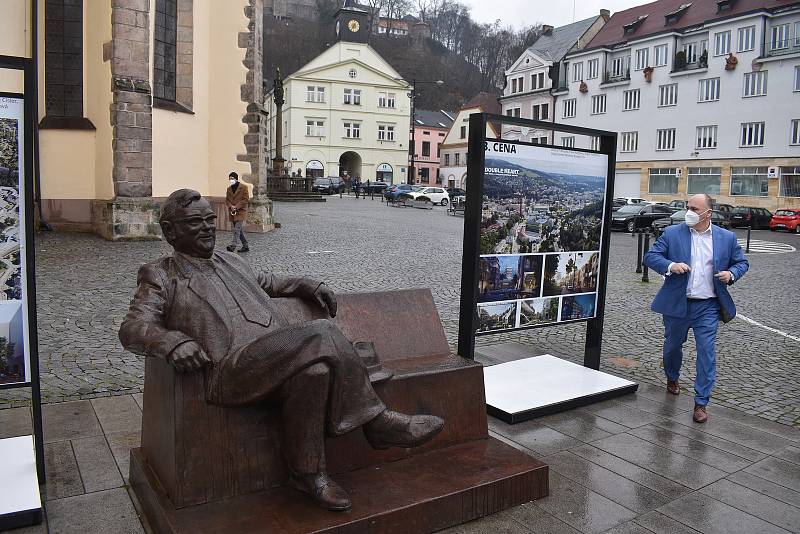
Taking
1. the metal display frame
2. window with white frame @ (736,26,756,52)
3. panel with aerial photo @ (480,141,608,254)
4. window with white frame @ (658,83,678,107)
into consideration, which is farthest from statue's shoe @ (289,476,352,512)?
window with white frame @ (658,83,678,107)

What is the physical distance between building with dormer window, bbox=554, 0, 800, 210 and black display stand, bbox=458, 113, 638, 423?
117 feet

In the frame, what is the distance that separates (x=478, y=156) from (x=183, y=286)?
2.55 m

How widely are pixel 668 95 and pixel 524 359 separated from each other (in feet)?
159

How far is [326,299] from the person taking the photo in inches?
158

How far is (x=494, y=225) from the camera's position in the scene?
18.1ft

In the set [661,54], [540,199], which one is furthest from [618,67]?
[540,199]

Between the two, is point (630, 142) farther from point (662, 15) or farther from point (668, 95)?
point (662, 15)

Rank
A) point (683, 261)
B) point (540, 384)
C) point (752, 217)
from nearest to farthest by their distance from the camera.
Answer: point (683, 261) → point (540, 384) → point (752, 217)

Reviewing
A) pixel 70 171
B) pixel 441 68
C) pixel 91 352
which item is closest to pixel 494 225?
pixel 91 352

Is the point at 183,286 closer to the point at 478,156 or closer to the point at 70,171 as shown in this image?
the point at 478,156

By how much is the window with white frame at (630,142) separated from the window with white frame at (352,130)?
2799 centimetres

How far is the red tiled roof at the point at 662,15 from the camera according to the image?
46.3 m

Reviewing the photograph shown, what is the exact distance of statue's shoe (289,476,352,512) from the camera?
3240mm

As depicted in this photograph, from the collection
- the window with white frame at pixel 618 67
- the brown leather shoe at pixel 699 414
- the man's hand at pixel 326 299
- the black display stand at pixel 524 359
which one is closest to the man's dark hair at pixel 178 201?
the man's hand at pixel 326 299
